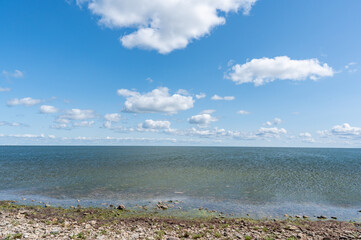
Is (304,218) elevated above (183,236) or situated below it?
below

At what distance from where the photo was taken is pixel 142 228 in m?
18.1

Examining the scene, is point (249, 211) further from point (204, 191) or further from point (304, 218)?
point (204, 191)

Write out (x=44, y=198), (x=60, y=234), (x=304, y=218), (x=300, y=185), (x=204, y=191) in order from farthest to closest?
(x=300, y=185), (x=204, y=191), (x=44, y=198), (x=304, y=218), (x=60, y=234)

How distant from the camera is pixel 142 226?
18734mm

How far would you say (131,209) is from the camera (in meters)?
25.7

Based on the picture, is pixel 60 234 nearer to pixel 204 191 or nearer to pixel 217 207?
pixel 217 207

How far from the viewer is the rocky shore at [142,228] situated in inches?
630

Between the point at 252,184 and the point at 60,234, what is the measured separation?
36749mm

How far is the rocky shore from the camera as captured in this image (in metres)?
16.0

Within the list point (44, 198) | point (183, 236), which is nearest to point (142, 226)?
point (183, 236)

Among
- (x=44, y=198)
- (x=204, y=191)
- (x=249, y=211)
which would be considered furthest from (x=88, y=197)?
(x=249, y=211)

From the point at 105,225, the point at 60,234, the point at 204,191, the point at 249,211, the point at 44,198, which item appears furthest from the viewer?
the point at 204,191

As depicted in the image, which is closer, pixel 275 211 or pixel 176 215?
pixel 176 215

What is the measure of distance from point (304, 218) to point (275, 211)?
3.32 m
